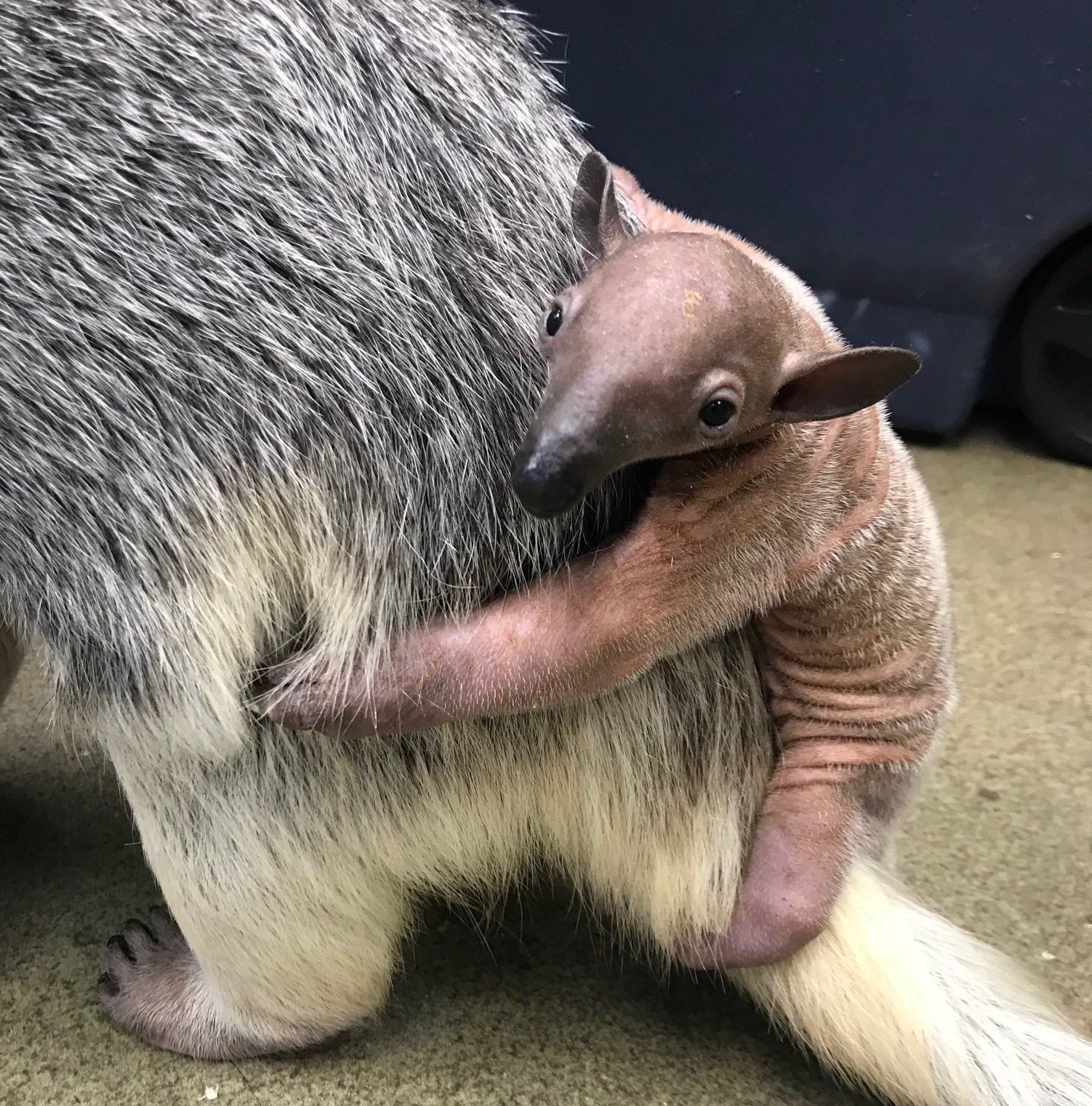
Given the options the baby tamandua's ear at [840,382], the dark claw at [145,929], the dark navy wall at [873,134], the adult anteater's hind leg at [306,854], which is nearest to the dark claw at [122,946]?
the dark claw at [145,929]

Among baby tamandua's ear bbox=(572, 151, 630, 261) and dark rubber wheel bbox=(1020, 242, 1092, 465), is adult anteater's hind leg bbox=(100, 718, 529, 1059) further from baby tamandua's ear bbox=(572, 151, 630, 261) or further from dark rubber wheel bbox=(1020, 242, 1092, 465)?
dark rubber wheel bbox=(1020, 242, 1092, 465)

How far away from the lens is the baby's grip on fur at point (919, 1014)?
3.18ft

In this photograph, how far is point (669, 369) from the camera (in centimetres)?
73

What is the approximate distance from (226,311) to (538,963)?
2.83 ft

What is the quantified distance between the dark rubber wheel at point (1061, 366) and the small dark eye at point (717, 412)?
1810 mm

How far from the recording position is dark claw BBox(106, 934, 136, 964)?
124 cm

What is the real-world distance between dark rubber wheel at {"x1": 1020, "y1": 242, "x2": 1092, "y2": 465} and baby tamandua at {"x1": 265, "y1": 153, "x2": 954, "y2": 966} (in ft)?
4.78

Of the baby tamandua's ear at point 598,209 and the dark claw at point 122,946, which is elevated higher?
the baby tamandua's ear at point 598,209

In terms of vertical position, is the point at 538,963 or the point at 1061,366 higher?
the point at 1061,366

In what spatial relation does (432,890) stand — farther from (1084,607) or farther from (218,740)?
(1084,607)

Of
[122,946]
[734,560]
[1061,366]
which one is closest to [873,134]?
[1061,366]

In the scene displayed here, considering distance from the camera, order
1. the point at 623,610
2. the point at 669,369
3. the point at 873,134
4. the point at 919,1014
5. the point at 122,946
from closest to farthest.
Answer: the point at 669,369
the point at 623,610
the point at 919,1014
the point at 122,946
the point at 873,134

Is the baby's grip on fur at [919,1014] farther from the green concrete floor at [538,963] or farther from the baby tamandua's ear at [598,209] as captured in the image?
the baby tamandua's ear at [598,209]

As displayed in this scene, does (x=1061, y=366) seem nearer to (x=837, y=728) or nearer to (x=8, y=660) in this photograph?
(x=837, y=728)
